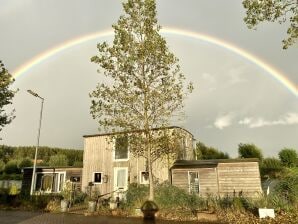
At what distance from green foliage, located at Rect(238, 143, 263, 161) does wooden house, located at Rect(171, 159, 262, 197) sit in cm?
2043

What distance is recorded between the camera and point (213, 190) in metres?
23.7

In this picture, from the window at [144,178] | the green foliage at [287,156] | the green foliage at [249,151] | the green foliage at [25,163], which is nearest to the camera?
the window at [144,178]

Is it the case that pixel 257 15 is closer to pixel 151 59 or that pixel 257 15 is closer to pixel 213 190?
pixel 151 59

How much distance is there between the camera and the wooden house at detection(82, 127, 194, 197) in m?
26.3

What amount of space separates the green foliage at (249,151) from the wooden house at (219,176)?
20433 mm

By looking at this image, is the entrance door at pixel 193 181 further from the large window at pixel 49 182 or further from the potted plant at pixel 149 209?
the large window at pixel 49 182

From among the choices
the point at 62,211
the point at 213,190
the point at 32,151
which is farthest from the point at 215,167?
the point at 32,151

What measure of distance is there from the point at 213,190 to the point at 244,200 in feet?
21.2

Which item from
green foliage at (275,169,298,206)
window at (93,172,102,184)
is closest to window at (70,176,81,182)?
window at (93,172,102,184)

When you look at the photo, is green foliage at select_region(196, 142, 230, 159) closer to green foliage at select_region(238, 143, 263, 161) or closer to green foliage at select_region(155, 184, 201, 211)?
green foliage at select_region(238, 143, 263, 161)

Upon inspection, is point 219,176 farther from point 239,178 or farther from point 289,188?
point 289,188

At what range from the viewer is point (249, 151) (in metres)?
43.1

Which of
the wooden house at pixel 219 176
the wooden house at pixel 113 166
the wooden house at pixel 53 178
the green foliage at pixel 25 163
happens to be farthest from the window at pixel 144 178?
the green foliage at pixel 25 163

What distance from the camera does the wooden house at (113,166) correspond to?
2628 centimetres
